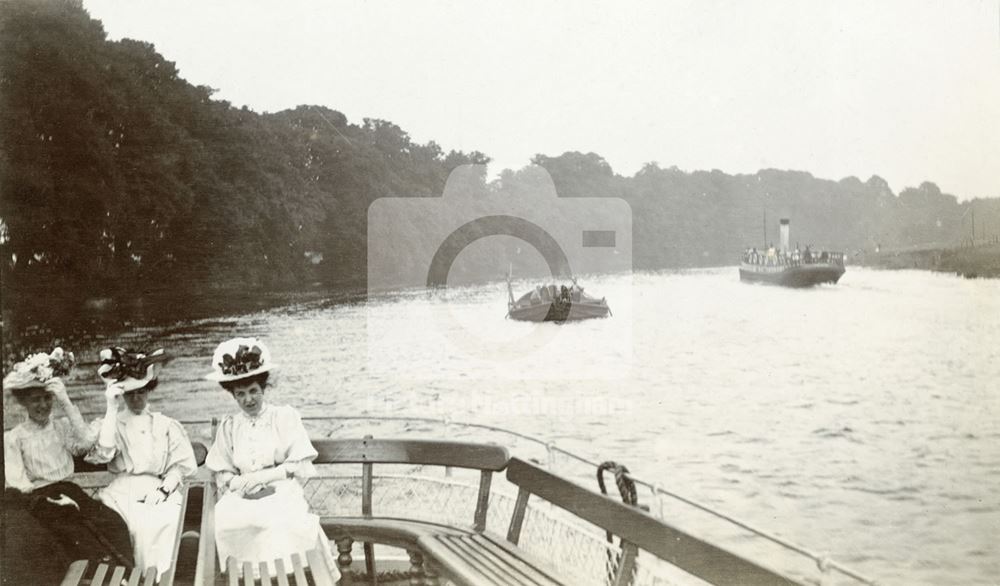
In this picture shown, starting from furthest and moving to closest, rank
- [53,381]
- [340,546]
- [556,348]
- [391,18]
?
[556,348] → [391,18] → [340,546] → [53,381]

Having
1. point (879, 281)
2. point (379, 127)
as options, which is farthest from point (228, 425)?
point (879, 281)

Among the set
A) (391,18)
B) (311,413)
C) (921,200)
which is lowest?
(311,413)

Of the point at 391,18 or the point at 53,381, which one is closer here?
the point at 53,381

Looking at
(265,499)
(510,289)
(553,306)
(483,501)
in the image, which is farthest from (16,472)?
(553,306)

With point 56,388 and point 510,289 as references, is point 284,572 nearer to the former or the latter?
point 56,388

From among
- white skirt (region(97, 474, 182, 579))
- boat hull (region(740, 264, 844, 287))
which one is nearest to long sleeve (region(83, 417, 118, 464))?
white skirt (region(97, 474, 182, 579))

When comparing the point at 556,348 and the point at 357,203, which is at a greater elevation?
the point at 357,203

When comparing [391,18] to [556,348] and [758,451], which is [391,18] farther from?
[758,451]
